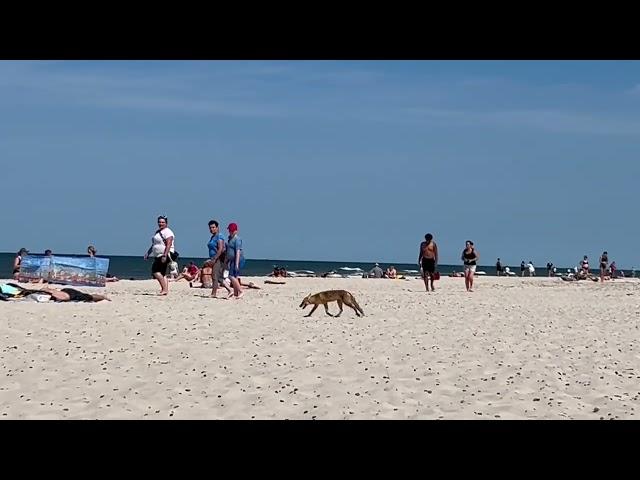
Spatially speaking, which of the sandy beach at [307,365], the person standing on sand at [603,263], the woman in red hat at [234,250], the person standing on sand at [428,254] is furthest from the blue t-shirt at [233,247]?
the person standing on sand at [603,263]

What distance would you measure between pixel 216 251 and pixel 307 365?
864 cm

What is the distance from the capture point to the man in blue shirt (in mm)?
16578

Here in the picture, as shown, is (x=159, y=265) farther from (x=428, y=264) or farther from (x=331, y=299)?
(x=428, y=264)

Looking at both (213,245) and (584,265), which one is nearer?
(213,245)

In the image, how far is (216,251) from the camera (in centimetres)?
1700

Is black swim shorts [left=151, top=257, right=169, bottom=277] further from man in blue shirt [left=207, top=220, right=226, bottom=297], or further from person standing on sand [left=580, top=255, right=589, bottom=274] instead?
person standing on sand [left=580, top=255, right=589, bottom=274]

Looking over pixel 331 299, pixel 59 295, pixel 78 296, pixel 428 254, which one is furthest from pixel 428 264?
pixel 59 295

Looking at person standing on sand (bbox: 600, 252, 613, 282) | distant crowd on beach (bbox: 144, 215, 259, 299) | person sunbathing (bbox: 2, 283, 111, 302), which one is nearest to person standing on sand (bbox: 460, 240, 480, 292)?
distant crowd on beach (bbox: 144, 215, 259, 299)

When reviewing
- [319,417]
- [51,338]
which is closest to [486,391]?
[319,417]

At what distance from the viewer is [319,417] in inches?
262

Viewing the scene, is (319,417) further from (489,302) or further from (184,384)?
(489,302)

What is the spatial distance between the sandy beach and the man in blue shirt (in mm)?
2568

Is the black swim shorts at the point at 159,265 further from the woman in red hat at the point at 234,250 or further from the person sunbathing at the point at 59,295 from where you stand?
the person sunbathing at the point at 59,295

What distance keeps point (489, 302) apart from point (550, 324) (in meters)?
4.91
